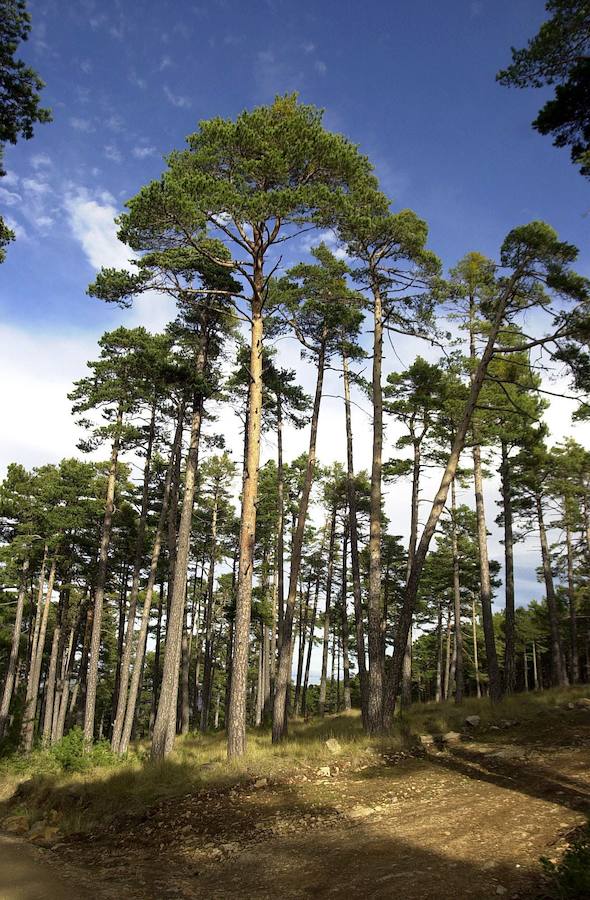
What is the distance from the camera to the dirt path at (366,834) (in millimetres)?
5516

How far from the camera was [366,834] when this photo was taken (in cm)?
Result: 690

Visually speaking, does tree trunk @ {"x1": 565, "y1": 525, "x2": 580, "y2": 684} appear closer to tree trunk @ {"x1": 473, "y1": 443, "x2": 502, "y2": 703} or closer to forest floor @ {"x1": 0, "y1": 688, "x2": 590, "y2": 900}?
tree trunk @ {"x1": 473, "y1": 443, "x2": 502, "y2": 703}

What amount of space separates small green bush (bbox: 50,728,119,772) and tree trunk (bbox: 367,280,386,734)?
8114mm

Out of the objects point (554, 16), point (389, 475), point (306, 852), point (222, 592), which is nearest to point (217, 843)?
point (306, 852)

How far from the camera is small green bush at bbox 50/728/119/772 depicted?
15.2m

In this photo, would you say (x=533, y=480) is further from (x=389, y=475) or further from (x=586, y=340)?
(x=586, y=340)

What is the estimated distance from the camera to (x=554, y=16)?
27.8 ft

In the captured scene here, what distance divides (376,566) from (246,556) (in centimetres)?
388

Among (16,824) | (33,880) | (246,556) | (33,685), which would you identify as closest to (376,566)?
(246,556)

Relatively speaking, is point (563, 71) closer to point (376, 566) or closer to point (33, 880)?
point (376, 566)

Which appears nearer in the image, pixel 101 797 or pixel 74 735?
pixel 101 797

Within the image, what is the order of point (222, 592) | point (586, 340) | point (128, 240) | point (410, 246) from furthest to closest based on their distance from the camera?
point (222, 592) < point (410, 246) < point (128, 240) < point (586, 340)

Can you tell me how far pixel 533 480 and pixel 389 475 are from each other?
728cm

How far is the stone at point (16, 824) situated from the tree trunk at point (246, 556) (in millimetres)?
4461
